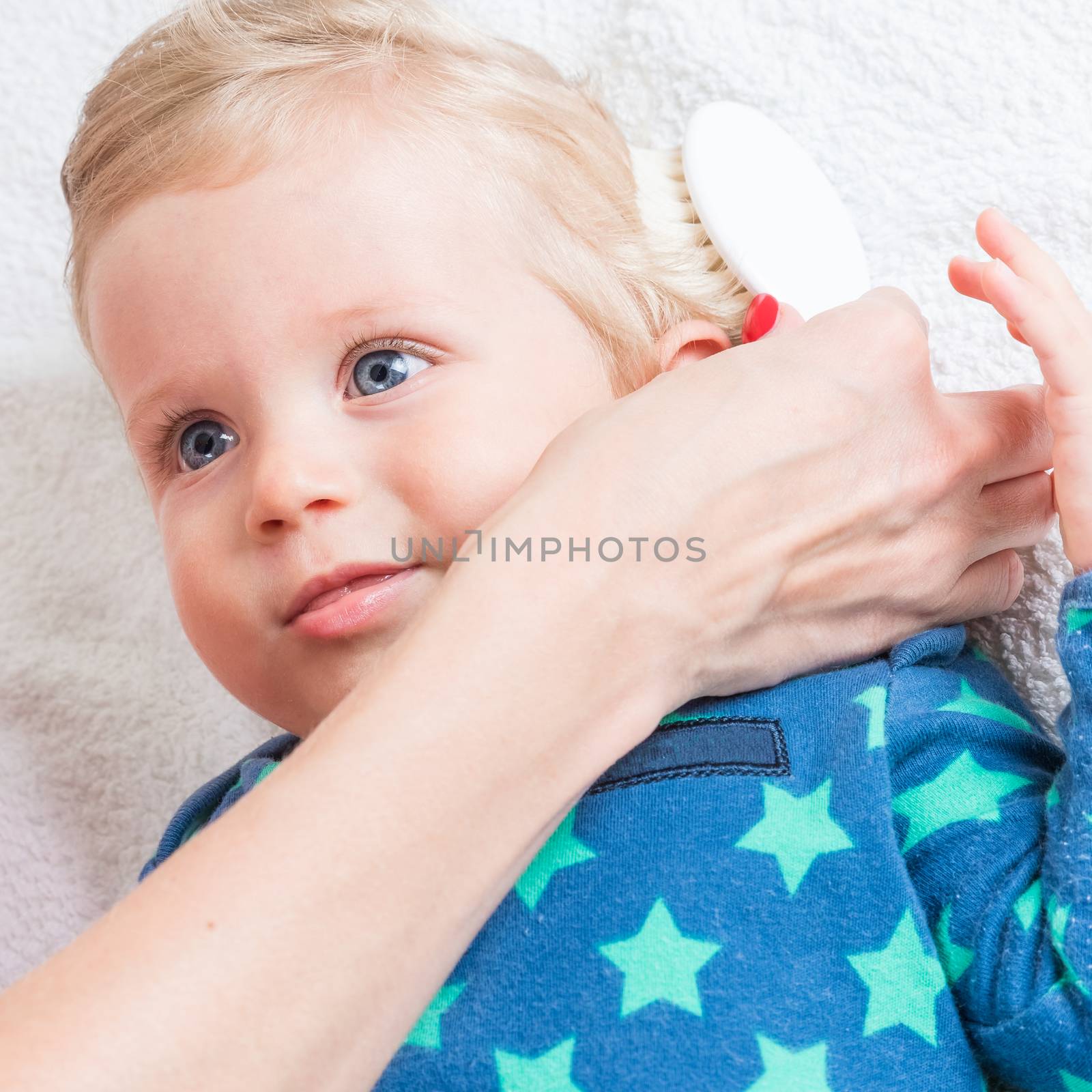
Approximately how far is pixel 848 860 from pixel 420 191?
59 cm

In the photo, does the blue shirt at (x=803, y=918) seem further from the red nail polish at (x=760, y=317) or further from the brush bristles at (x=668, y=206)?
the brush bristles at (x=668, y=206)

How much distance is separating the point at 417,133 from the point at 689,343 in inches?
11.3

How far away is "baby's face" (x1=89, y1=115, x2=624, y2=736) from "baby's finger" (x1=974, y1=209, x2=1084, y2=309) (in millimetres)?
313

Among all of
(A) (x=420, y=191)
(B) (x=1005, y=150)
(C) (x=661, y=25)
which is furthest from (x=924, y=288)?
(A) (x=420, y=191)

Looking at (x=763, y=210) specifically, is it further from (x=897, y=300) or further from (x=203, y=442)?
(x=203, y=442)

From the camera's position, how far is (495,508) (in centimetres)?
82

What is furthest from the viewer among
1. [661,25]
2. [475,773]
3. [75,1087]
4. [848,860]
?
[661,25]

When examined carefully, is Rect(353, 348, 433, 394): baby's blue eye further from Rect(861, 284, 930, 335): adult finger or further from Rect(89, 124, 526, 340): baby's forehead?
Rect(861, 284, 930, 335): adult finger

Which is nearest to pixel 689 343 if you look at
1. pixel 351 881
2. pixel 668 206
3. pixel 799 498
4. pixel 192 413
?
pixel 668 206

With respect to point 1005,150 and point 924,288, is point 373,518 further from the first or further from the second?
point 1005,150

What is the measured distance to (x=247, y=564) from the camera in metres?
0.86

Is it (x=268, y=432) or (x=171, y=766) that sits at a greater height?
(x=268, y=432)

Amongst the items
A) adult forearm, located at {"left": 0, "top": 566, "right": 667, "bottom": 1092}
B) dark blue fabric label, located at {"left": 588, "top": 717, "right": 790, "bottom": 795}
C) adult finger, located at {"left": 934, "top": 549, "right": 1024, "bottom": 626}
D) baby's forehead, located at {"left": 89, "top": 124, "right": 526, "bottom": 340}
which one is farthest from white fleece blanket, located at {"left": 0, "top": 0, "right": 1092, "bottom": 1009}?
adult forearm, located at {"left": 0, "top": 566, "right": 667, "bottom": 1092}

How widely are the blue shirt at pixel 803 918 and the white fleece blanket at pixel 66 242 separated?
0.25 meters
